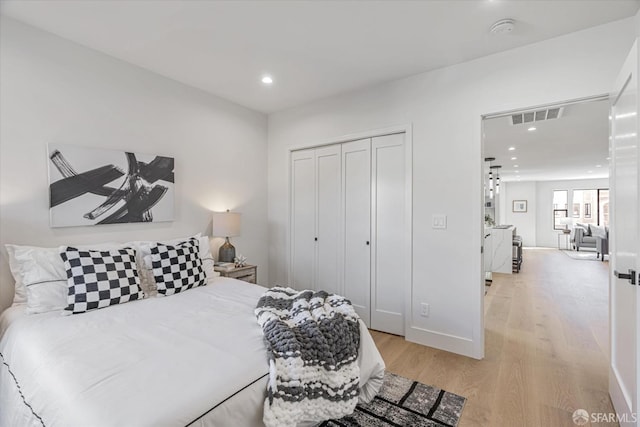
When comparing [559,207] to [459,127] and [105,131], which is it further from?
[105,131]

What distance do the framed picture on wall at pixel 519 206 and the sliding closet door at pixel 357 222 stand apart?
1035cm

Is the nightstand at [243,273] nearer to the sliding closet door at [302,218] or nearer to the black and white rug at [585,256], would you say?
the sliding closet door at [302,218]

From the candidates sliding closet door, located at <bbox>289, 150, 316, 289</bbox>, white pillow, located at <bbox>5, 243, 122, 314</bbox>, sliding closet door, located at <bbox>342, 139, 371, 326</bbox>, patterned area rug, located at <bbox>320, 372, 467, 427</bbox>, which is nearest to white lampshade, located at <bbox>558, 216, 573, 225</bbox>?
sliding closet door, located at <bbox>342, 139, 371, 326</bbox>

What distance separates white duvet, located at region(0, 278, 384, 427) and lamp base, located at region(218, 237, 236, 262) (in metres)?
1.42

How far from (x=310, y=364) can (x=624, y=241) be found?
1848mm

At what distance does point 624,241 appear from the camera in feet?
5.54

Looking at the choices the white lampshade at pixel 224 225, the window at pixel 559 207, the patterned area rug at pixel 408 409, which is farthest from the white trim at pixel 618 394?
the window at pixel 559 207

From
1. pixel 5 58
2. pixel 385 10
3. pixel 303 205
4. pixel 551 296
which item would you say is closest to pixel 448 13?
pixel 385 10

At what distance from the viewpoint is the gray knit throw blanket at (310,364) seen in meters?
1.29

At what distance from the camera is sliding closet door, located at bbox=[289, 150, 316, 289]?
3762 millimetres

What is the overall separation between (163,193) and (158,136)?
55 centimetres

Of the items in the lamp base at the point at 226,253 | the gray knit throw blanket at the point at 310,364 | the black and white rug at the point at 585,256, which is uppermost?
the lamp base at the point at 226,253

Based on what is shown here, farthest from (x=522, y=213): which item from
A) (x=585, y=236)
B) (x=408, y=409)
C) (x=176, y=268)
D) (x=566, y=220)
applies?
(x=176, y=268)

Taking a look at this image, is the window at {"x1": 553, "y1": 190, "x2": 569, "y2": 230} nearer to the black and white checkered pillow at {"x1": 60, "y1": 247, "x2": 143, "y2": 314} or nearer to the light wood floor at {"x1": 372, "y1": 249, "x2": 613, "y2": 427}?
the light wood floor at {"x1": 372, "y1": 249, "x2": 613, "y2": 427}
